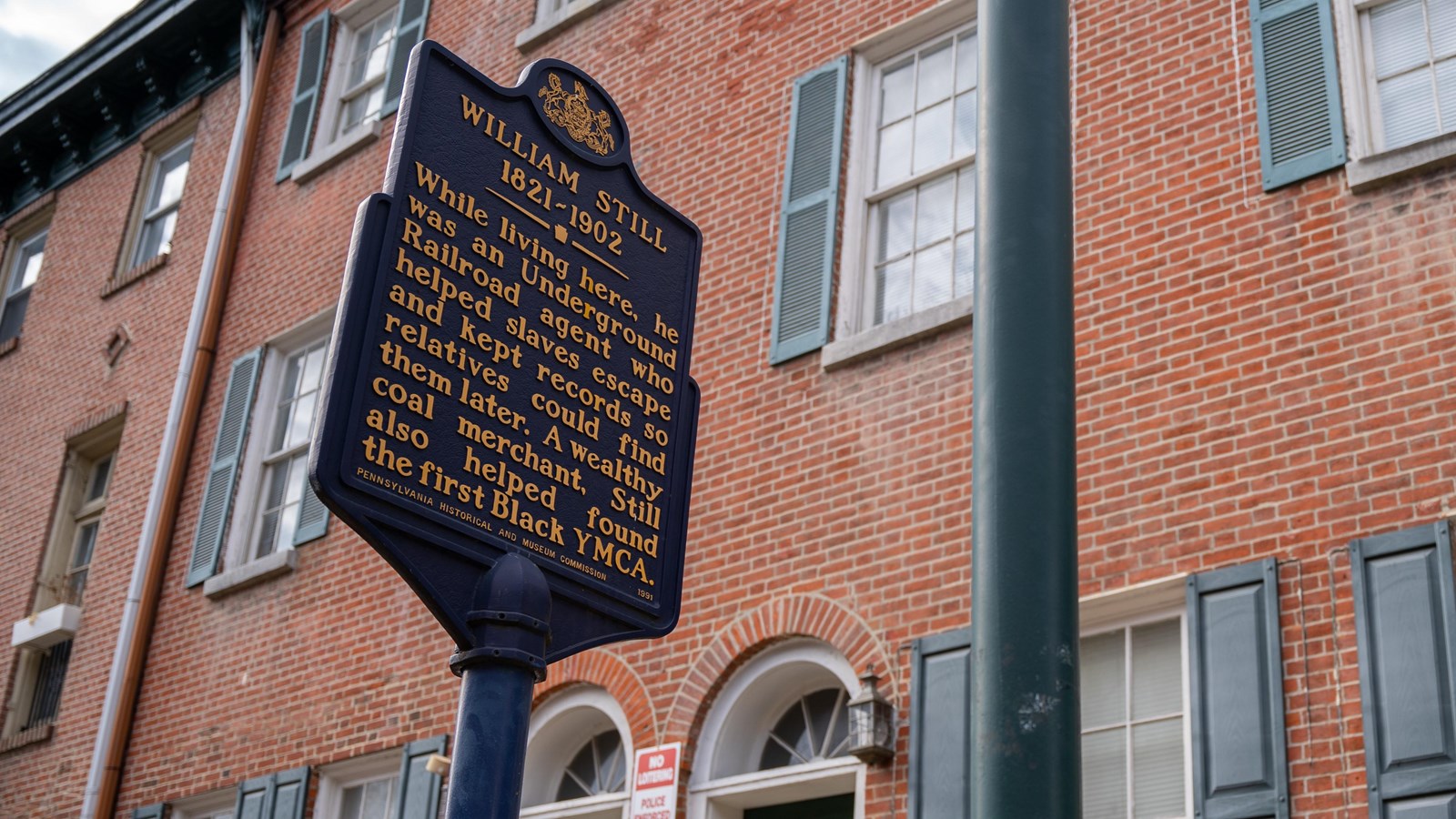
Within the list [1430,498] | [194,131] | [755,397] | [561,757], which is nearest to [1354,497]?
[1430,498]

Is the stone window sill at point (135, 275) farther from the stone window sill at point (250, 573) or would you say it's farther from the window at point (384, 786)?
the window at point (384, 786)

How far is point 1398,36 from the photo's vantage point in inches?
306

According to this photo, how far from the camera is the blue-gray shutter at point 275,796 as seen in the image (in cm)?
1081

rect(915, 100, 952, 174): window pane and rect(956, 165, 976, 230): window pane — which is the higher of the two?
rect(915, 100, 952, 174): window pane

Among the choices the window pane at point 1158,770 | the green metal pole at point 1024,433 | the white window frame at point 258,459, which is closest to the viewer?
the green metal pole at point 1024,433

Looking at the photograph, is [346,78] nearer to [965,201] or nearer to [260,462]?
[260,462]

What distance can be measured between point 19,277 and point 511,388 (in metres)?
14.8

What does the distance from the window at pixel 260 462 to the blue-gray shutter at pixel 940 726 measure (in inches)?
224

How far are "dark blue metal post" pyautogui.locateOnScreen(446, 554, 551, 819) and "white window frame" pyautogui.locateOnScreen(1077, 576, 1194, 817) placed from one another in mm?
3718

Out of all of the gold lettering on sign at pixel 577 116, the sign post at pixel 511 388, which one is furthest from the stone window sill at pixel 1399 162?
the gold lettering on sign at pixel 577 116

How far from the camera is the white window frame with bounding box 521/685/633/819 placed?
9.27m

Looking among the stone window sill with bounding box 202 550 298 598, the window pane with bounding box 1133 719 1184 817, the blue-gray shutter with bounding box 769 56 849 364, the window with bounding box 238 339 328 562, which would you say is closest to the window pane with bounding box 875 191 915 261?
the blue-gray shutter with bounding box 769 56 849 364

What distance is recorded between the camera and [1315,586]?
671 cm

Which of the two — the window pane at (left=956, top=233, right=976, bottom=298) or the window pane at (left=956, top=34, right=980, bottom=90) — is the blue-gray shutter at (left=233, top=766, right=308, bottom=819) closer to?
the window pane at (left=956, top=233, right=976, bottom=298)
